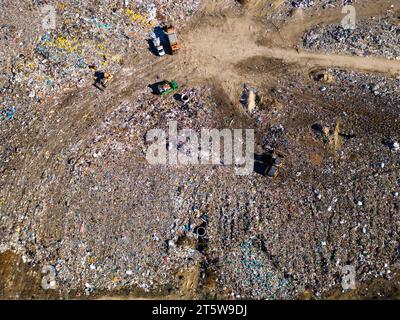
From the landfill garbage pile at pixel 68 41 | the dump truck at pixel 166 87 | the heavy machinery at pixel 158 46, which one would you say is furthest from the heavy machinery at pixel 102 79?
the heavy machinery at pixel 158 46

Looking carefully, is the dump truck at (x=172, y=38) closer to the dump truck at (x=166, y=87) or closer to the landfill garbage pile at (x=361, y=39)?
the dump truck at (x=166, y=87)

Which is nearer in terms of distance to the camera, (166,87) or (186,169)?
(186,169)

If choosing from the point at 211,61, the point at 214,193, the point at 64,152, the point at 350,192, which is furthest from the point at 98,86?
the point at 350,192

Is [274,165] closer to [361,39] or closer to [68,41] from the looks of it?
[361,39]

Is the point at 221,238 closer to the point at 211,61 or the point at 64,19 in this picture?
the point at 211,61

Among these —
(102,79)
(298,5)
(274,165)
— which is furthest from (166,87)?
(298,5)

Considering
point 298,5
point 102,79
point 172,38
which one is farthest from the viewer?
point 298,5

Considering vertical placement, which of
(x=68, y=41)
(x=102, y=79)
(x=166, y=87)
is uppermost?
(x=68, y=41)

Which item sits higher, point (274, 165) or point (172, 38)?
point (172, 38)
